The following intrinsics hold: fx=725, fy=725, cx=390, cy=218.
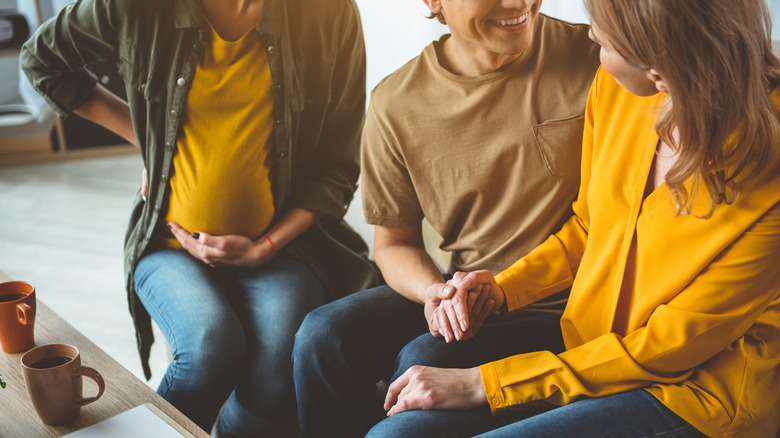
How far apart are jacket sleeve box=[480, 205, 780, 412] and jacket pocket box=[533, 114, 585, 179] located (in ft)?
1.13

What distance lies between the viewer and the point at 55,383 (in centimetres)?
106

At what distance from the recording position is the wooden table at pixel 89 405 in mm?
1088

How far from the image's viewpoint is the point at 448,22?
1321 millimetres

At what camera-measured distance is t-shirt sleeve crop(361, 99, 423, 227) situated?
140 cm

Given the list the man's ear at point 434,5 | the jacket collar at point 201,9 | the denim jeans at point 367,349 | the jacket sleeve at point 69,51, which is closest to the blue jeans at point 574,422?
the denim jeans at point 367,349

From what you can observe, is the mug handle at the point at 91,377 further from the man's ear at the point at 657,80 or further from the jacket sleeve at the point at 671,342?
the man's ear at the point at 657,80

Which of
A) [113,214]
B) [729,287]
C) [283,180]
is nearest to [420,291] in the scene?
[283,180]

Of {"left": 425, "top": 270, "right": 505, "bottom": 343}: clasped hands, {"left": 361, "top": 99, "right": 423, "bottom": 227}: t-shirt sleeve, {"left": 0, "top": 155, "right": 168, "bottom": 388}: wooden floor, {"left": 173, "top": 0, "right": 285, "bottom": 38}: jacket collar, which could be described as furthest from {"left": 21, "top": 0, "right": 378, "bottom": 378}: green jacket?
{"left": 0, "top": 155, "right": 168, "bottom": 388}: wooden floor

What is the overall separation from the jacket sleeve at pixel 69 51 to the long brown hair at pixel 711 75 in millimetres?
1045

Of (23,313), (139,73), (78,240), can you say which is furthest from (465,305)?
(78,240)

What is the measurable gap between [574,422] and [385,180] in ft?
1.97

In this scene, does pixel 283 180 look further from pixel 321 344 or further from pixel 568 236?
pixel 568 236

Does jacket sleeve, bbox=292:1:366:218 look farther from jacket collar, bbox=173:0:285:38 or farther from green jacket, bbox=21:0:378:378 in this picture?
jacket collar, bbox=173:0:285:38

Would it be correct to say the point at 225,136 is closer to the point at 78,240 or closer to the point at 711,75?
the point at 711,75
